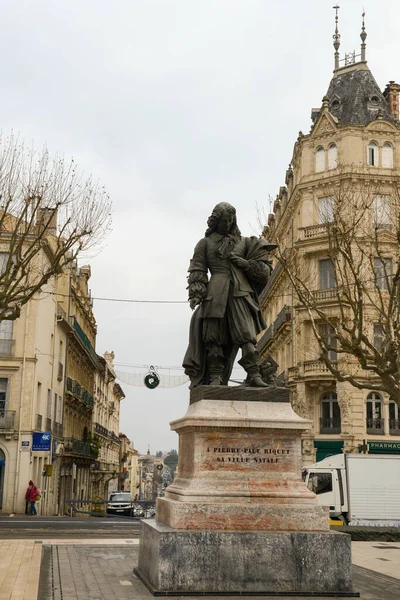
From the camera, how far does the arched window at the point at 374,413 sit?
36.4m

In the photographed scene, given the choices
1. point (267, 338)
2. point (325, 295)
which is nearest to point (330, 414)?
point (325, 295)

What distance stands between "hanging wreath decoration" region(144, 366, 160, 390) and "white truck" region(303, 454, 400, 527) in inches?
509

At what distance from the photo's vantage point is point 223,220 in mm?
10172

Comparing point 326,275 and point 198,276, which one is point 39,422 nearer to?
point 326,275

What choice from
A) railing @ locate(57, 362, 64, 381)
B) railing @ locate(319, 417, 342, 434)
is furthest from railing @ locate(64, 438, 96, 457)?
railing @ locate(319, 417, 342, 434)

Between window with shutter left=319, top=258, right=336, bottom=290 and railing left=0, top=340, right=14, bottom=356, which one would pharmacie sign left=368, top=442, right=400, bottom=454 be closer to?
window with shutter left=319, top=258, right=336, bottom=290

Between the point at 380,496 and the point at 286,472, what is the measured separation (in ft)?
56.3

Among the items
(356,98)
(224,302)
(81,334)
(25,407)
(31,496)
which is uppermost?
(356,98)

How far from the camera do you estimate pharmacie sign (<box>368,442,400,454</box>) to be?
117 ft

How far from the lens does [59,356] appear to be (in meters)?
44.3

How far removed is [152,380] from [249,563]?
28993mm

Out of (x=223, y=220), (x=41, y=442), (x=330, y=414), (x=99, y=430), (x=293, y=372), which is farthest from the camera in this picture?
(x=99, y=430)

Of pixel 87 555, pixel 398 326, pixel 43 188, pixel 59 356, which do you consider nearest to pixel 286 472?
pixel 87 555

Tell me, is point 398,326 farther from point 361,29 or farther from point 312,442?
point 361,29
